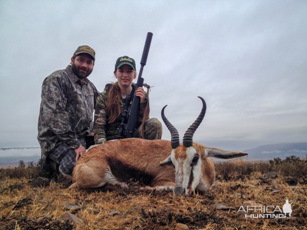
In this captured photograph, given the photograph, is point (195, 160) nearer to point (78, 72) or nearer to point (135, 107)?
point (135, 107)

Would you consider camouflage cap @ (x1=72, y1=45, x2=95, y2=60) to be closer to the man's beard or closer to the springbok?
the man's beard

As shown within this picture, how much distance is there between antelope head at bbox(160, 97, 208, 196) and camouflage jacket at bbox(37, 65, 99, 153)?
3166 mm

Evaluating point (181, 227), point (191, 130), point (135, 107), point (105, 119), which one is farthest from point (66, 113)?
point (181, 227)

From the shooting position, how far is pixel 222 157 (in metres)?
4.25

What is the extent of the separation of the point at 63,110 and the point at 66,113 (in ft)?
0.39

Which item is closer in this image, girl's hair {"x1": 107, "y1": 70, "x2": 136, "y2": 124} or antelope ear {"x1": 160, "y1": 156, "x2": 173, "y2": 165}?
antelope ear {"x1": 160, "y1": 156, "x2": 173, "y2": 165}

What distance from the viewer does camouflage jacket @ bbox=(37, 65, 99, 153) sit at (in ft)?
19.3

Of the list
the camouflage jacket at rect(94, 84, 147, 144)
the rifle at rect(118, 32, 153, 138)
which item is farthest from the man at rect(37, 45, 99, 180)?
the rifle at rect(118, 32, 153, 138)

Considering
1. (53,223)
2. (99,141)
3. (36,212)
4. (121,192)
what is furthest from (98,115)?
(53,223)

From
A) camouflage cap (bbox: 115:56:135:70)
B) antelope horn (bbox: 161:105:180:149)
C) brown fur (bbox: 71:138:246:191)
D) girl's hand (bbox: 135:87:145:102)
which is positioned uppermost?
camouflage cap (bbox: 115:56:135:70)

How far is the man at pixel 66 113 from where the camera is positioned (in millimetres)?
5812

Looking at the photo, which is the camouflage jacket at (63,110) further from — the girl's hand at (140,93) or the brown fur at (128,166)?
the girl's hand at (140,93)

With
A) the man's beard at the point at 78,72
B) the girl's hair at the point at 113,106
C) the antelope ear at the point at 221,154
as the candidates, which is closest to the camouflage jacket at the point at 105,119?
the girl's hair at the point at 113,106

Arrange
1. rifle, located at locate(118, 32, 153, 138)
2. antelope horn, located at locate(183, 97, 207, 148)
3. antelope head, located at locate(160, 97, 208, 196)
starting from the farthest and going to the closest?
rifle, located at locate(118, 32, 153, 138), antelope horn, located at locate(183, 97, 207, 148), antelope head, located at locate(160, 97, 208, 196)
